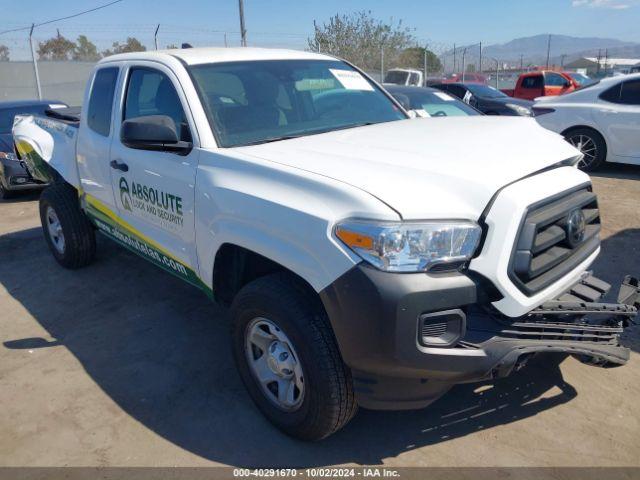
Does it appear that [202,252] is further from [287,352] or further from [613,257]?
[613,257]

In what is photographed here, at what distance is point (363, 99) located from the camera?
4016 millimetres

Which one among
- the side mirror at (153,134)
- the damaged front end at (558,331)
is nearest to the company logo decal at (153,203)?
the side mirror at (153,134)

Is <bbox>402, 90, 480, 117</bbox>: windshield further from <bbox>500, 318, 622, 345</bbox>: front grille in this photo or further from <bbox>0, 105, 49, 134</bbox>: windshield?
<bbox>500, 318, 622, 345</bbox>: front grille

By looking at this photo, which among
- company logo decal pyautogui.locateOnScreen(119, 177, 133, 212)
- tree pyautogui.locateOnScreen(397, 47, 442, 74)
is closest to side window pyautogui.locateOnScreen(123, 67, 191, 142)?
company logo decal pyautogui.locateOnScreen(119, 177, 133, 212)

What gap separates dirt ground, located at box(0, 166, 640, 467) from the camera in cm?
274

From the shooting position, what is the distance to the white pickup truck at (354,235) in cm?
224

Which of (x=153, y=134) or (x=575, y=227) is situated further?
(x=153, y=134)

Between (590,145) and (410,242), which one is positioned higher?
(410,242)

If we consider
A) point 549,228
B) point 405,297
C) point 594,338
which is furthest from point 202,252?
point 594,338

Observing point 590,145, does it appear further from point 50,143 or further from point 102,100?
point 50,143

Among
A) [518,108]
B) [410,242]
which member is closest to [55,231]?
[410,242]

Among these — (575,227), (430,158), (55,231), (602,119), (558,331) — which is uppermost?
(430,158)

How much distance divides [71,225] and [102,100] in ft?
4.45

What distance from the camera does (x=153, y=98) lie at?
3.71 meters
